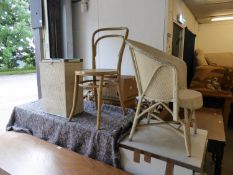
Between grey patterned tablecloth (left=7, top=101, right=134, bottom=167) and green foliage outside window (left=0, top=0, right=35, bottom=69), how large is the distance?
5.94 feet

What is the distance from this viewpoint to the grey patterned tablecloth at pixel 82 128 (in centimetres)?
138

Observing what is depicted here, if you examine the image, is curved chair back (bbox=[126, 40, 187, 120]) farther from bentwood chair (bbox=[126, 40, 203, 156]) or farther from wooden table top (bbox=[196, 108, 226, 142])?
wooden table top (bbox=[196, 108, 226, 142])

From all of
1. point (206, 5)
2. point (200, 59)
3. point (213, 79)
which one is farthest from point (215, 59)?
point (206, 5)

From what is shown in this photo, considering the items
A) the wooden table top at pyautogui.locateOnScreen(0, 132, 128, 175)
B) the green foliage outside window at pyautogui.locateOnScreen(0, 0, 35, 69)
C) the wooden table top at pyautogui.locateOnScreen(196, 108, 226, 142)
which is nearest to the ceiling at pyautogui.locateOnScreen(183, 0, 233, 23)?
the wooden table top at pyautogui.locateOnScreen(196, 108, 226, 142)

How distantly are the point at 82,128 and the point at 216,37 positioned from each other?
15.2 feet

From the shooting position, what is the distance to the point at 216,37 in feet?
15.4

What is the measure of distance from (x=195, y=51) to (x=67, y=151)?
3.80 meters

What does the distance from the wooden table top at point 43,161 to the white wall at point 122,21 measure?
4.84 feet

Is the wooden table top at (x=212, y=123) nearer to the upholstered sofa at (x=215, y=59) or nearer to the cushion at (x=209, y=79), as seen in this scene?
the cushion at (x=209, y=79)

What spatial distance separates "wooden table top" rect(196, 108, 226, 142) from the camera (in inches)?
69.5

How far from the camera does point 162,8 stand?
87.2 inches

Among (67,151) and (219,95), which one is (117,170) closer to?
(67,151)

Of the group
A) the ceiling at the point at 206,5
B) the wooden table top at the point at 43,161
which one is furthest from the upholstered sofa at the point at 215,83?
the wooden table top at the point at 43,161

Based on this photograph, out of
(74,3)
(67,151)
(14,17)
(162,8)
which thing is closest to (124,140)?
(67,151)
